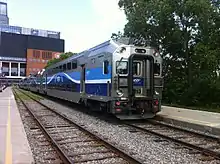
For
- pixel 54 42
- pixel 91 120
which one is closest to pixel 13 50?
pixel 54 42

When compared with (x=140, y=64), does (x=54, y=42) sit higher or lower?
higher

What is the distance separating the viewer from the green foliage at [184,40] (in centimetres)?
2028

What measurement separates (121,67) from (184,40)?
387 inches

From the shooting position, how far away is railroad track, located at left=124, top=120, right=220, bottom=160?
27.5 feet

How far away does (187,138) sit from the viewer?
10320mm

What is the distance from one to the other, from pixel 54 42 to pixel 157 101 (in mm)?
134345

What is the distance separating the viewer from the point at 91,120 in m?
15.0

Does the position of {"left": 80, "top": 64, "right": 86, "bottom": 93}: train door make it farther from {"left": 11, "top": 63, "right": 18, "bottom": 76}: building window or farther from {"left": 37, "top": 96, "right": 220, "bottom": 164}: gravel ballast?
{"left": 11, "top": 63, "right": 18, "bottom": 76}: building window

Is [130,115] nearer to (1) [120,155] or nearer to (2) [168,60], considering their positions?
(1) [120,155]

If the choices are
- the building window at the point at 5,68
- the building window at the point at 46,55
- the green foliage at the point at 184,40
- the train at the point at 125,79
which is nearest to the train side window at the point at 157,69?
the train at the point at 125,79

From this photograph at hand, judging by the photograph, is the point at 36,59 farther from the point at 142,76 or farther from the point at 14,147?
the point at 14,147

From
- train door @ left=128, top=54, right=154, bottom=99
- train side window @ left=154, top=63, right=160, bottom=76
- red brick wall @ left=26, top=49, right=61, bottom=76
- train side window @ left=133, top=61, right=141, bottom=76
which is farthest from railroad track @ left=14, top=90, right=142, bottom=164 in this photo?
red brick wall @ left=26, top=49, right=61, bottom=76

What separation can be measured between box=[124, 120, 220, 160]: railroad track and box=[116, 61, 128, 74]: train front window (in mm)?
2193

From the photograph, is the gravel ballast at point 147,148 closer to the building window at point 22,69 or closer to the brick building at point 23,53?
the brick building at point 23,53
